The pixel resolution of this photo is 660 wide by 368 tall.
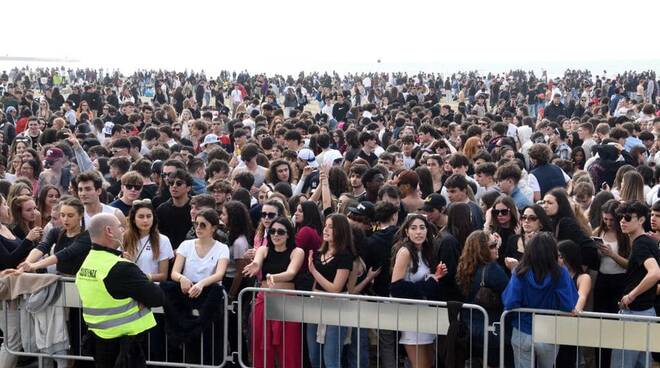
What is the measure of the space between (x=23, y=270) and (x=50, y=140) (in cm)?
809

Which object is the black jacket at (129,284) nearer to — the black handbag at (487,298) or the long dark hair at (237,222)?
the long dark hair at (237,222)

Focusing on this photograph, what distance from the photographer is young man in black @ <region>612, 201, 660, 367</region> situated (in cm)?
750

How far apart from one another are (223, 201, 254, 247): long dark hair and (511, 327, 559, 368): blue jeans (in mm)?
2643

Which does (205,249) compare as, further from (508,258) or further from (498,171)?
(498,171)

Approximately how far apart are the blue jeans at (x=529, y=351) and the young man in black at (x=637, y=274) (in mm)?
571

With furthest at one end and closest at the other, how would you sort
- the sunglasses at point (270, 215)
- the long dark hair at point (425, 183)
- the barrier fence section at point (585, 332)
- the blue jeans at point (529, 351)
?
the long dark hair at point (425, 183) → the sunglasses at point (270, 215) → the blue jeans at point (529, 351) → the barrier fence section at point (585, 332)

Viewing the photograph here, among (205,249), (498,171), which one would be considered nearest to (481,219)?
Result: (498,171)

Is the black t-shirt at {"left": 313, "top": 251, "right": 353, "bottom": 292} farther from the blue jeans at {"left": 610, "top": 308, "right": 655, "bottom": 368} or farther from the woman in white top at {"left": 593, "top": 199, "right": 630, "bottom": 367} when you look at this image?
the blue jeans at {"left": 610, "top": 308, "right": 655, "bottom": 368}

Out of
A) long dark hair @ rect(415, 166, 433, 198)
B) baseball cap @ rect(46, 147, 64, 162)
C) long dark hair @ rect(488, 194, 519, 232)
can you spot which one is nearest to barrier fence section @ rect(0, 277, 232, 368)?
long dark hair @ rect(488, 194, 519, 232)

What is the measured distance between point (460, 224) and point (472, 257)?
0.71 metres

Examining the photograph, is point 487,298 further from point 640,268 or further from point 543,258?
point 640,268

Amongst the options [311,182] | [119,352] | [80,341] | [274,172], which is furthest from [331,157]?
[119,352]

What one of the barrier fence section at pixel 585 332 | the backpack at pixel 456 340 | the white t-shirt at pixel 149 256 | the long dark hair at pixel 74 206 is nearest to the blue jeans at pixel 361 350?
the backpack at pixel 456 340

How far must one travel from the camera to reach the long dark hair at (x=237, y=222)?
28.6 feet
